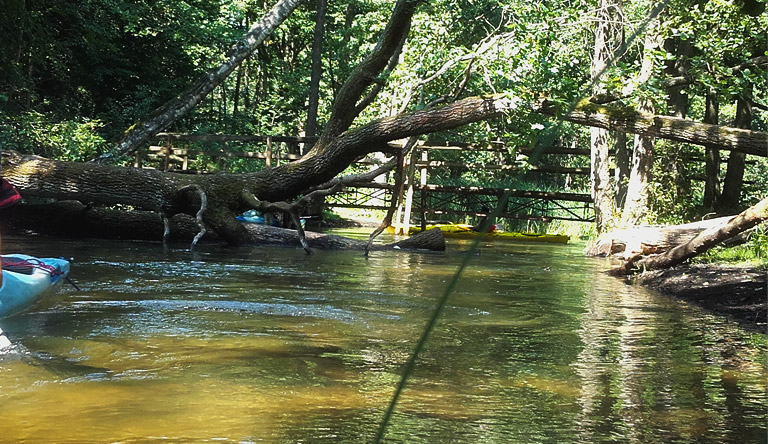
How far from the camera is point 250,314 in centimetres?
602

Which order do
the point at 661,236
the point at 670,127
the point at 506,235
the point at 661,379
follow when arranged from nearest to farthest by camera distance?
1. the point at 661,379
2. the point at 661,236
3. the point at 670,127
4. the point at 506,235

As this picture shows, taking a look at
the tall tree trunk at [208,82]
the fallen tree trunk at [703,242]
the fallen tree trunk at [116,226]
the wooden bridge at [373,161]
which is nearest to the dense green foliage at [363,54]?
the wooden bridge at [373,161]

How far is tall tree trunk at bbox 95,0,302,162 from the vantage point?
16.4 metres

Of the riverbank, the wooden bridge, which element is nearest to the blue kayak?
the riverbank

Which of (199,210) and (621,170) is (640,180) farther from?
(199,210)

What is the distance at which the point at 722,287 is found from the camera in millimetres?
7488

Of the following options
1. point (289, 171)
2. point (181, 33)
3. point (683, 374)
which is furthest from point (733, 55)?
point (181, 33)

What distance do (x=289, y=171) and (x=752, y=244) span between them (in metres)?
6.62

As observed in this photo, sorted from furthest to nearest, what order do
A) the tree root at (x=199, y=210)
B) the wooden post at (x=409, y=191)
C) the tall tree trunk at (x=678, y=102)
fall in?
the wooden post at (x=409, y=191), the tall tree trunk at (x=678, y=102), the tree root at (x=199, y=210)

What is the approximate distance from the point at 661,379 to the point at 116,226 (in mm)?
10370

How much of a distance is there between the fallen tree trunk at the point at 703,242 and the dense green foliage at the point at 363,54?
1927 mm

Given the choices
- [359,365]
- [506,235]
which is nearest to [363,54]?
[506,235]

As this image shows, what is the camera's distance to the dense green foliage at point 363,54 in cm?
1046

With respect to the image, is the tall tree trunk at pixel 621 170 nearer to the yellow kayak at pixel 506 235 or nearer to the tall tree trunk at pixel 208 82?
the yellow kayak at pixel 506 235
